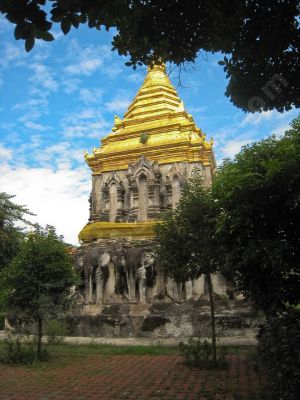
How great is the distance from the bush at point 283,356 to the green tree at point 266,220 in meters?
1.01

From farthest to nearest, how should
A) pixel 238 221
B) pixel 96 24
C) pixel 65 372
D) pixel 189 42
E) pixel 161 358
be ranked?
pixel 161 358 < pixel 65 372 < pixel 238 221 < pixel 189 42 < pixel 96 24

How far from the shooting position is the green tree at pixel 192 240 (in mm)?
10186

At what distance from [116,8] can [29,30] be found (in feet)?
3.03

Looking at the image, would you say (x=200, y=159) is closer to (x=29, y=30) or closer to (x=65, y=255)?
(x=65, y=255)

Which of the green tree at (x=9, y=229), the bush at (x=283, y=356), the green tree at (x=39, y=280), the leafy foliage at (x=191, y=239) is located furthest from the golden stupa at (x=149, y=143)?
the bush at (x=283, y=356)

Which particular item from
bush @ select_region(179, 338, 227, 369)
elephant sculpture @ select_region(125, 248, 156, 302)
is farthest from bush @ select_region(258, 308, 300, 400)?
elephant sculpture @ select_region(125, 248, 156, 302)

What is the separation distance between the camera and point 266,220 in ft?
23.6

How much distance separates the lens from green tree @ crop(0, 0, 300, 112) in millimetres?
5605

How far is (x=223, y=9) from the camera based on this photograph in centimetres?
551

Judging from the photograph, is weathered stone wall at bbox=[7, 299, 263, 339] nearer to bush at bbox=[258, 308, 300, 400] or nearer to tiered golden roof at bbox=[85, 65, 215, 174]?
bush at bbox=[258, 308, 300, 400]

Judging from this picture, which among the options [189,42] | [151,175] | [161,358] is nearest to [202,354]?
[161,358]

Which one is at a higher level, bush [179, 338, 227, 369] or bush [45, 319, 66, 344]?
bush [45, 319, 66, 344]

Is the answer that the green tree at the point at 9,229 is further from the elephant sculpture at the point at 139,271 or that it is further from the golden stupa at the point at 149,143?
the elephant sculpture at the point at 139,271

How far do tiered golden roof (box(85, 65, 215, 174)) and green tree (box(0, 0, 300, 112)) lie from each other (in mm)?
20144
